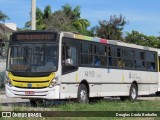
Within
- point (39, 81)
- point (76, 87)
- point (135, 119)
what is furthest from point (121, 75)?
point (135, 119)

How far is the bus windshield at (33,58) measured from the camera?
61.0ft

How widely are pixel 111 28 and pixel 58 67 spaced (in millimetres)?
49109

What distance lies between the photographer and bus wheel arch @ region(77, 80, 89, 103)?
19.9 m

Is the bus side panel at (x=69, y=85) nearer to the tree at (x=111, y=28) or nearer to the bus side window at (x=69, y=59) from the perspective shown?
the bus side window at (x=69, y=59)

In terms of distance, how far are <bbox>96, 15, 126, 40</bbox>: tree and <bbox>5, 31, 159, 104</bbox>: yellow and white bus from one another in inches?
1694

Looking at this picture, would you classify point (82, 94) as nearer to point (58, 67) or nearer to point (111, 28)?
point (58, 67)

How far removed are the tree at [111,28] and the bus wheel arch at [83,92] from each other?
45031mm

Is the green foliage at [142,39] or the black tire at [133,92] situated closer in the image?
the black tire at [133,92]

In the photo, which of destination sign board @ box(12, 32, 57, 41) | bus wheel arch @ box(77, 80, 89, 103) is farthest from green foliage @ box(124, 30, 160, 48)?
destination sign board @ box(12, 32, 57, 41)

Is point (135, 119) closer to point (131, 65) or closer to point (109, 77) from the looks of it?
point (109, 77)

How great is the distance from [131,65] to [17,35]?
775 centimetres

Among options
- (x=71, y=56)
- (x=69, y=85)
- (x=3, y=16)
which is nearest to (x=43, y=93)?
(x=69, y=85)

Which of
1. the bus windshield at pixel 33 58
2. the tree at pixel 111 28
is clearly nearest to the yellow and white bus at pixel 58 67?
the bus windshield at pixel 33 58

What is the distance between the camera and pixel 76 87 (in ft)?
64.5
